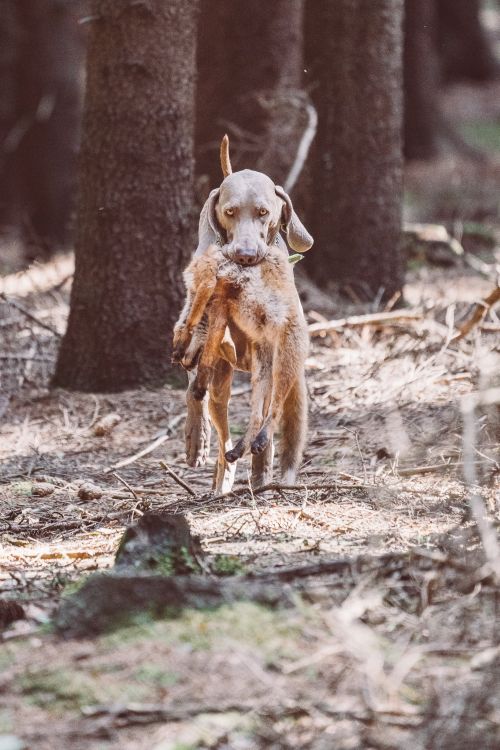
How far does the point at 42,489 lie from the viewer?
5352 millimetres

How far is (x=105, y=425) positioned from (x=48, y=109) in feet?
32.6

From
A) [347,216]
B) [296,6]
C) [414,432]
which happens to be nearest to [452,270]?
[347,216]

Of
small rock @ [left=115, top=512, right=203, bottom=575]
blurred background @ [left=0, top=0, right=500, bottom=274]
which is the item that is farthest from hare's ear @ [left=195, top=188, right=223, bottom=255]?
blurred background @ [left=0, top=0, right=500, bottom=274]

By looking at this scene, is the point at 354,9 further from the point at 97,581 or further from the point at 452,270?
the point at 97,581

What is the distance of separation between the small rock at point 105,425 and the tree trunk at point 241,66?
11.2ft

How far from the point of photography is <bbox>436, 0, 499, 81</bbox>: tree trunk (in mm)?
24562

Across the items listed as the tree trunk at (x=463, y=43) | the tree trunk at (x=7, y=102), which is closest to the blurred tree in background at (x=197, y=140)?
the tree trunk at (x=7, y=102)

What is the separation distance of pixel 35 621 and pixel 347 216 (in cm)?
626

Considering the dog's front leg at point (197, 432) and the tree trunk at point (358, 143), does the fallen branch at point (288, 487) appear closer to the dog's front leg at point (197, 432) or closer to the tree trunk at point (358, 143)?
the dog's front leg at point (197, 432)

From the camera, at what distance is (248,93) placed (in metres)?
9.51

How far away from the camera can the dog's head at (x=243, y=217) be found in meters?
4.38

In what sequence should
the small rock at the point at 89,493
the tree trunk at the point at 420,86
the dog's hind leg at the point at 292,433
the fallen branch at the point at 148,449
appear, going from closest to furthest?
the dog's hind leg at the point at 292,433 < the small rock at the point at 89,493 < the fallen branch at the point at 148,449 < the tree trunk at the point at 420,86

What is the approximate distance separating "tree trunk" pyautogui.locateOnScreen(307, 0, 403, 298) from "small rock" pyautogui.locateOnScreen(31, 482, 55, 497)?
422 centimetres

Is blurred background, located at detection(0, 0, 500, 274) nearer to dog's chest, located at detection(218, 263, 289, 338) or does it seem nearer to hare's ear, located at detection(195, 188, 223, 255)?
hare's ear, located at detection(195, 188, 223, 255)
